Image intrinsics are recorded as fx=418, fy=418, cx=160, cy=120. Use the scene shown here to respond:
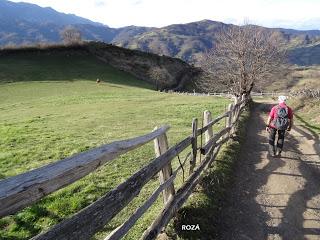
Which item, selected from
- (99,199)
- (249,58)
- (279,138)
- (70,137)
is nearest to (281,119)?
(279,138)

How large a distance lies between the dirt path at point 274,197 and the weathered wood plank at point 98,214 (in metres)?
3.40

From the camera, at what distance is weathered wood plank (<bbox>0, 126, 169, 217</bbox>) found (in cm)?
342

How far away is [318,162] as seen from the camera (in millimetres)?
15680

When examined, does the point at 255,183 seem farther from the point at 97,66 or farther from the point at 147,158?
the point at 97,66

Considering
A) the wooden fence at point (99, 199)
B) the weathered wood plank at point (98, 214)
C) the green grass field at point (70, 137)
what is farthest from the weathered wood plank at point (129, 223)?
the green grass field at point (70, 137)

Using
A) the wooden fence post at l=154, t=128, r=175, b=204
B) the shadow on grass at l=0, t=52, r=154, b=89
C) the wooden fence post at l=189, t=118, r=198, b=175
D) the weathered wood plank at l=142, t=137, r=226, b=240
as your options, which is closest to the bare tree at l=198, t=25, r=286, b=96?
the shadow on grass at l=0, t=52, r=154, b=89

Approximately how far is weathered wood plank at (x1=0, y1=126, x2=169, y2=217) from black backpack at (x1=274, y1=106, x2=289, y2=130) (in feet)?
36.5

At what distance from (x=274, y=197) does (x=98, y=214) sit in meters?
7.58

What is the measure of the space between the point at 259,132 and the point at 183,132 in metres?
4.31

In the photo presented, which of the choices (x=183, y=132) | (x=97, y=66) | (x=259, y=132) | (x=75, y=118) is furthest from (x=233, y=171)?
(x=97, y=66)

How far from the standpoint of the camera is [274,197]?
37.2 feet

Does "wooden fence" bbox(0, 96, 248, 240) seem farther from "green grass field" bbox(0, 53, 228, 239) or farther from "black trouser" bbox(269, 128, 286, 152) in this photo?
"black trouser" bbox(269, 128, 286, 152)

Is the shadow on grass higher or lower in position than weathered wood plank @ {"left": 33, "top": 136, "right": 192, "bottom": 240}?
lower
